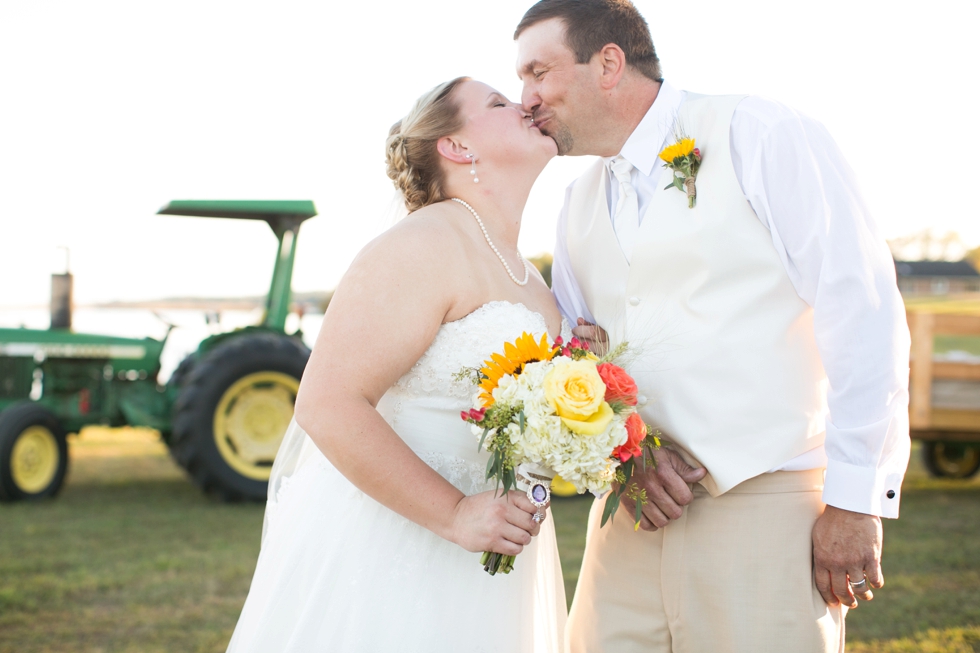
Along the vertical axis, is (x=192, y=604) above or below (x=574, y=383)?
below

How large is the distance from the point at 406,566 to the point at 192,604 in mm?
2917

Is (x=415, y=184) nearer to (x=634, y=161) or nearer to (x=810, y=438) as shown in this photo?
(x=634, y=161)

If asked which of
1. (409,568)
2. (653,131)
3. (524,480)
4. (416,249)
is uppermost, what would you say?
(653,131)

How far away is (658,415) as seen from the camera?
218 centimetres

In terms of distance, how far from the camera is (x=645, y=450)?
78.8 inches

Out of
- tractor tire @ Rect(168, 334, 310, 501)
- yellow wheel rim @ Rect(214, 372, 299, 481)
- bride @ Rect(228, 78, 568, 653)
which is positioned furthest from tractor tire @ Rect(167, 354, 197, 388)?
bride @ Rect(228, 78, 568, 653)

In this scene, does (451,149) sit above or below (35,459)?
above

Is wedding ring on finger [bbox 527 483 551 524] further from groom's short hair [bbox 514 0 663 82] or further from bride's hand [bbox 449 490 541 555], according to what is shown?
groom's short hair [bbox 514 0 663 82]

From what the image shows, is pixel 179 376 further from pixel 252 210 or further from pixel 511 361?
pixel 511 361

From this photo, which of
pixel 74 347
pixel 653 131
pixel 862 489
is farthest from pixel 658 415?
pixel 74 347

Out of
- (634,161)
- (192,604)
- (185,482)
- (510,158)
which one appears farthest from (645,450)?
(185,482)

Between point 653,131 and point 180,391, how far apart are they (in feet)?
19.8

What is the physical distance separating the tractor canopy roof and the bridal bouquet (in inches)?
263

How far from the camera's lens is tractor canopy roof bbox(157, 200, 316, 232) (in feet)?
25.9
